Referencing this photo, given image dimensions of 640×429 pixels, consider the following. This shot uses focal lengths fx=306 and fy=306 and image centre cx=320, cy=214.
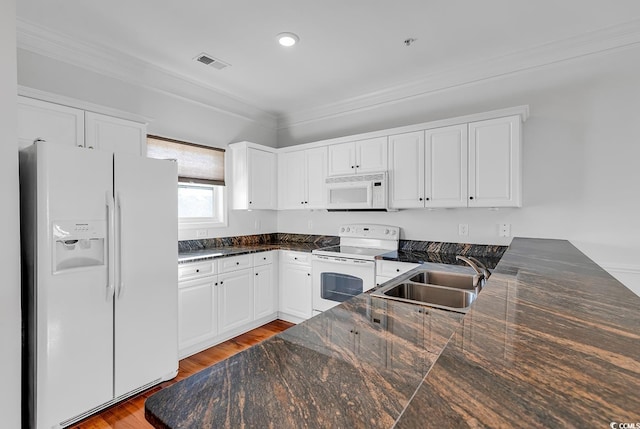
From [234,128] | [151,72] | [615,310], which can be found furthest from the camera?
[234,128]

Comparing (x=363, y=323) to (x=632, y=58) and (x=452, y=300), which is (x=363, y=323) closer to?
(x=452, y=300)

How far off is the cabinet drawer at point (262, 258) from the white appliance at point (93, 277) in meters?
1.13

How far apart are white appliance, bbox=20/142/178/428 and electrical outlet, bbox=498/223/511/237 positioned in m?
2.93

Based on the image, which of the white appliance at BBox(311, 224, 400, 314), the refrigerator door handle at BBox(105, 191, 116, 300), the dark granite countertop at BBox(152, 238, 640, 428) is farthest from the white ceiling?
the dark granite countertop at BBox(152, 238, 640, 428)

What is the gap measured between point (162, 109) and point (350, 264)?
2.52 metres

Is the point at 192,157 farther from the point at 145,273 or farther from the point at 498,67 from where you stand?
the point at 498,67

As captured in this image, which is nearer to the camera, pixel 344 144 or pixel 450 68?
pixel 450 68

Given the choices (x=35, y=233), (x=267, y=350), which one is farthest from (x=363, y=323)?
(x=35, y=233)

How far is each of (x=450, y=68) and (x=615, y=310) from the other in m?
2.86

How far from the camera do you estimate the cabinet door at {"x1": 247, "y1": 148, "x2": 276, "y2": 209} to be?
3.81m

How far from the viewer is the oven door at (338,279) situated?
3.08m

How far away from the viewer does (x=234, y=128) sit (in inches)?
155

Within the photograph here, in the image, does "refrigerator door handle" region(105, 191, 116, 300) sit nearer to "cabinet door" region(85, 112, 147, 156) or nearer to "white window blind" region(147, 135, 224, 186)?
"cabinet door" region(85, 112, 147, 156)

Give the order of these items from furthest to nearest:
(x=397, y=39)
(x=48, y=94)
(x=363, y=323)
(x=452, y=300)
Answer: (x=397, y=39), (x=48, y=94), (x=452, y=300), (x=363, y=323)
